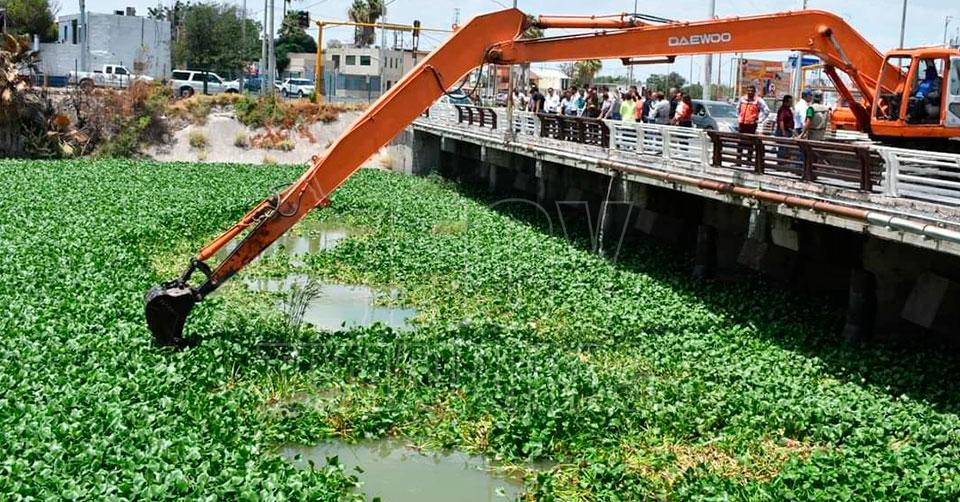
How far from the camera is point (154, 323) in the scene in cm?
1279

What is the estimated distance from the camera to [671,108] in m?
23.6

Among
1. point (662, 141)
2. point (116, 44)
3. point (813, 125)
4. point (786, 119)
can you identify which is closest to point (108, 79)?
point (116, 44)

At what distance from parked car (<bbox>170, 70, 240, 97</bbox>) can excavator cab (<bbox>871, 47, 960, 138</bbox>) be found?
41.6 metres

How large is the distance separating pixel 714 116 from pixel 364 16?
2366 inches

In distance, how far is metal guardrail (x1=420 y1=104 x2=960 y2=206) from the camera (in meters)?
12.3

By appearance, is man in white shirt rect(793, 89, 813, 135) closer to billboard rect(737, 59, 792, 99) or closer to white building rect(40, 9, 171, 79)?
billboard rect(737, 59, 792, 99)

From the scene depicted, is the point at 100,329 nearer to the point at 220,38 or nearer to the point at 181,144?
the point at 181,144

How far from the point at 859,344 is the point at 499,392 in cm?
519

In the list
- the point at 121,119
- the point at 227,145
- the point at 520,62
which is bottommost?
the point at 227,145

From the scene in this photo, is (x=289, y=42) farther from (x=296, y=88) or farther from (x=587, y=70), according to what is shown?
(x=587, y=70)

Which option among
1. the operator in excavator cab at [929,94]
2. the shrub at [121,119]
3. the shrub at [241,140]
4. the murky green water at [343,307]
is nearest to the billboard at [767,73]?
the shrub at [241,140]

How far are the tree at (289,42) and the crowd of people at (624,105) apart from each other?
63340 millimetres

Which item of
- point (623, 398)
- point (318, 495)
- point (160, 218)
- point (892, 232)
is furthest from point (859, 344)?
point (160, 218)

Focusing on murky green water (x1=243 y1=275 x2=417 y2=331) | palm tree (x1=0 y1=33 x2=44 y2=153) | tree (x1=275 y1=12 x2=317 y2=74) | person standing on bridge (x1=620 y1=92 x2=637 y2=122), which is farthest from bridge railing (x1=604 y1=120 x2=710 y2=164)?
tree (x1=275 y1=12 x2=317 y2=74)
